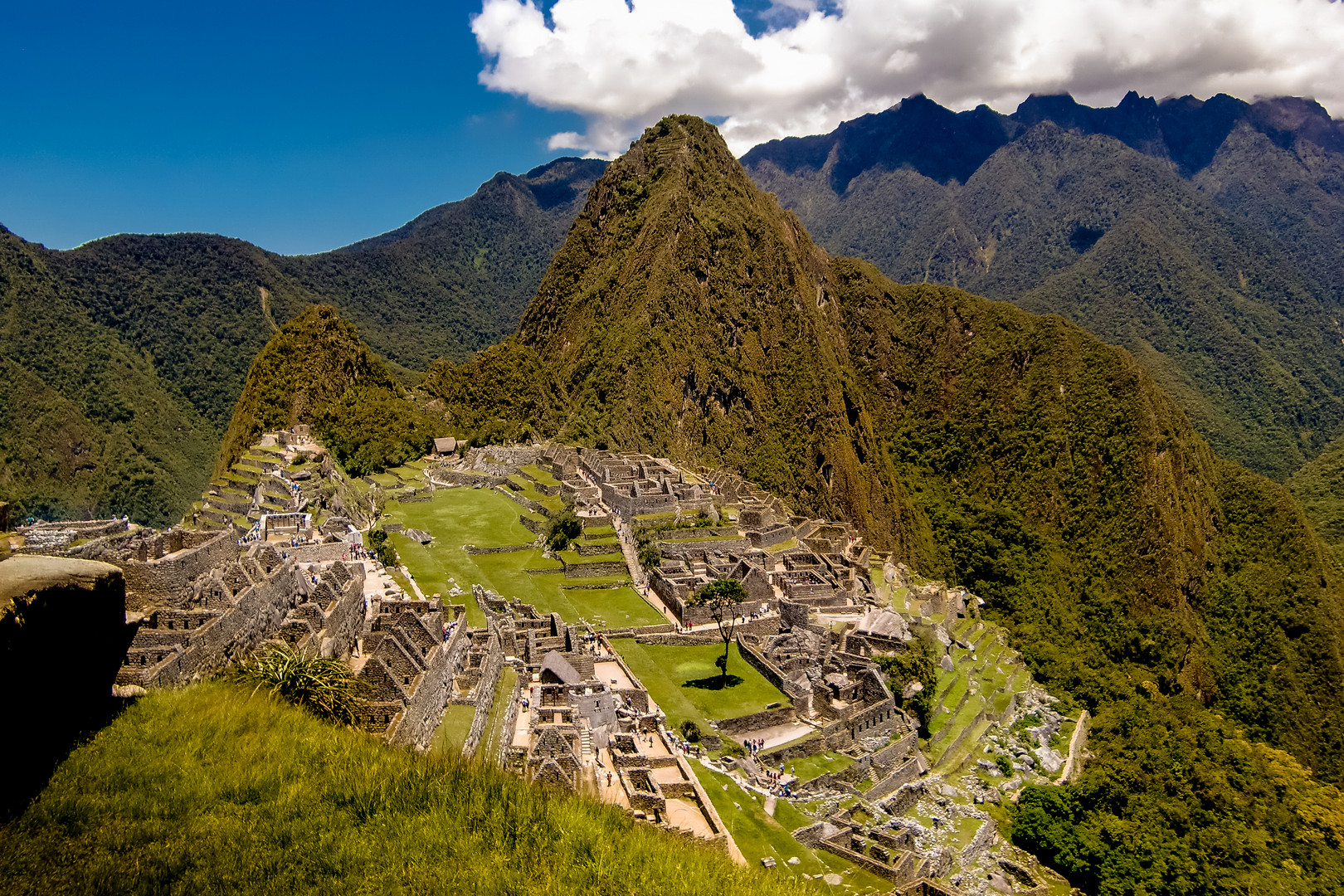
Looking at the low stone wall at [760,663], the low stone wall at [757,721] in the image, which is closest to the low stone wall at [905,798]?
the low stone wall at [757,721]

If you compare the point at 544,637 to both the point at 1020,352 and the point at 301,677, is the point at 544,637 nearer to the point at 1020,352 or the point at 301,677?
the point at 301,677

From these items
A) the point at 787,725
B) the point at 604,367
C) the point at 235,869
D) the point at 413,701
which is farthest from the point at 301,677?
the point at 604,367

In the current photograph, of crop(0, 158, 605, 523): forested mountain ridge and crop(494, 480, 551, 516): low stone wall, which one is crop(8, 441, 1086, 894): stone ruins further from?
crop(0, 158, 605, 523): forested mountain ridge

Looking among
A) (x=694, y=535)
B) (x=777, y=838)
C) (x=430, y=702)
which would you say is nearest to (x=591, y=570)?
(x=694, y=535)

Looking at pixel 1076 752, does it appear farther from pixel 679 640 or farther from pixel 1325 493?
pixel 1325 493

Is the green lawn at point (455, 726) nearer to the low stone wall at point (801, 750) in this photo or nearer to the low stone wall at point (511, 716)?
the low stone wall at point (511, 716)

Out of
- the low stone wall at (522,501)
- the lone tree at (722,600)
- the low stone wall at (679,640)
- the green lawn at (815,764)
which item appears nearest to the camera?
the green lawn at (815,764)
